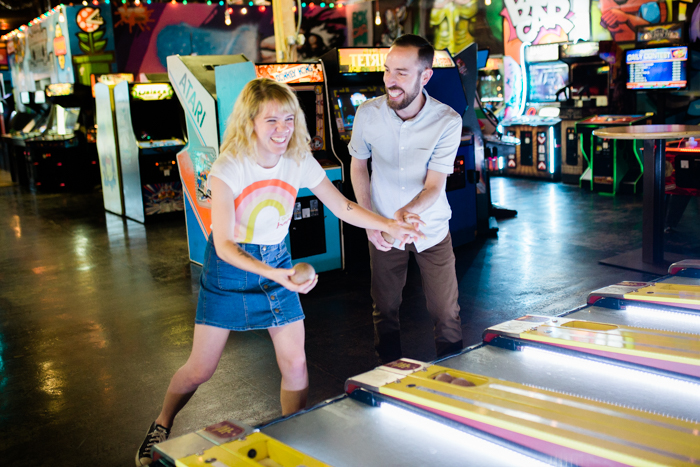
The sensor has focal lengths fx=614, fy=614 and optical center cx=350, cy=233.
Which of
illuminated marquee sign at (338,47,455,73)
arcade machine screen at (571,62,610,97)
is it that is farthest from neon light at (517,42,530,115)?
illuminated marquee sign at (338,47,455,73)

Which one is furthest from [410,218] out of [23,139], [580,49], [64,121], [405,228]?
[64,121]

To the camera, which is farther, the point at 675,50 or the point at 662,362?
the point at 675,50

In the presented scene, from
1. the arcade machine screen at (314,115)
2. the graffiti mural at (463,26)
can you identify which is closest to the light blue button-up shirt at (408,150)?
the arcade machine screen at (314,115)

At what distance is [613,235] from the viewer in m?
5.89

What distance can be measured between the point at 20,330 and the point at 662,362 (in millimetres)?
3866

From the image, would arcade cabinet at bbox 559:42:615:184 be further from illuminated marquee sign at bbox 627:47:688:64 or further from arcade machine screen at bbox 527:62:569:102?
illuminated marquee sign at bbox 627:47:688:64

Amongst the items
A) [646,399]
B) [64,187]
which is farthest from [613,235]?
[64,187]

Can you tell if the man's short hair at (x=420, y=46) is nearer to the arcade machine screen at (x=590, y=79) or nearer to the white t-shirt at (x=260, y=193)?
the white t-shirt at (x=260, y=193)

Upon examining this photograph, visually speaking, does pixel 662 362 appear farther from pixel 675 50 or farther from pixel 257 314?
pixel 675 50

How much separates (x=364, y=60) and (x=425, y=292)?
3.13 meters

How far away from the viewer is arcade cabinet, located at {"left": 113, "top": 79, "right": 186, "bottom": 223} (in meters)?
7.61

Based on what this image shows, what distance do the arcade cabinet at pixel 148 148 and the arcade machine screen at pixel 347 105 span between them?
3026 mm

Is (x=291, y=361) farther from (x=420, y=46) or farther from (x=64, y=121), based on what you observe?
(x=64, y=121)

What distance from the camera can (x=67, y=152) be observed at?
10875mm
